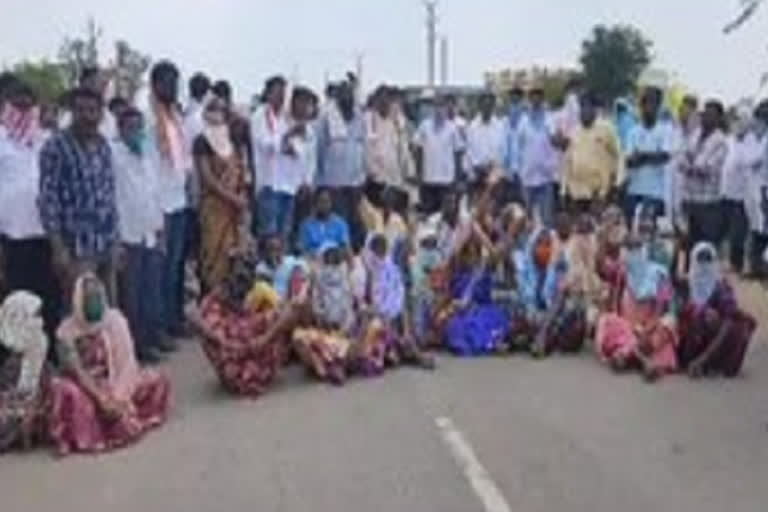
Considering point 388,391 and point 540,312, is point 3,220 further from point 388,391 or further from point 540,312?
point 540,312

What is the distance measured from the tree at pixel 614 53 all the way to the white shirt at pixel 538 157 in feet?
124

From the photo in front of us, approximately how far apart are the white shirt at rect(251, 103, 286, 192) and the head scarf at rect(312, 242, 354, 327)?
3078 mm

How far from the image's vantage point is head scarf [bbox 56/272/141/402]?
1231cm

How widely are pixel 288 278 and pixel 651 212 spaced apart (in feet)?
17.3

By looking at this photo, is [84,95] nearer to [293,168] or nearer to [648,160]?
[293,168]

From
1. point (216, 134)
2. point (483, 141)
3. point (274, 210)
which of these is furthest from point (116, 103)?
point (483, 141)

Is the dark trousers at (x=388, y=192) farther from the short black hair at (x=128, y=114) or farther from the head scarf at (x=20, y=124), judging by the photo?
the head scarf at (x=20, y=124)

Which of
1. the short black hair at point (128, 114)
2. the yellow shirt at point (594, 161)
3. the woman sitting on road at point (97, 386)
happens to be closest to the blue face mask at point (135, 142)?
the short black hair at point (128, 114)

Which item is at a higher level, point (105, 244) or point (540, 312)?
point (105, 244)

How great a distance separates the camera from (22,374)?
12000mm

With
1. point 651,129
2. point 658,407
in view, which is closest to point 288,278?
point 658,407

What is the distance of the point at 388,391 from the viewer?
46.2 feet

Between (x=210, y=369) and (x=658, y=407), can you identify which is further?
(x=210, y=369)

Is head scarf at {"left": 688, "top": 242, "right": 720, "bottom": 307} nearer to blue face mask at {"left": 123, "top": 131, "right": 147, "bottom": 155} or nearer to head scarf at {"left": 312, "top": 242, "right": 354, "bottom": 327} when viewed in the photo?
head scarf at {"left": 312, "top": 242, "right": 354, "bottom": 327}
